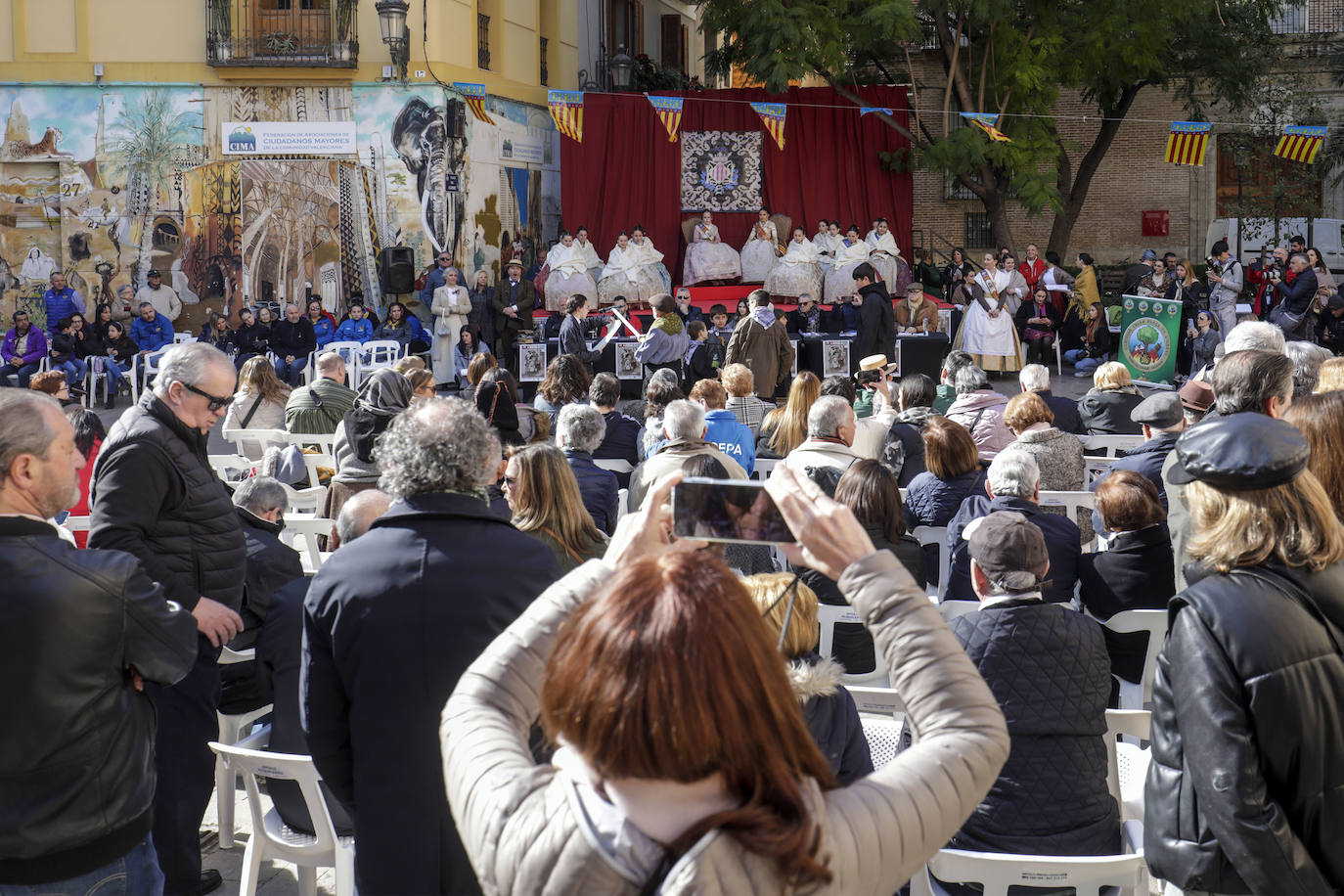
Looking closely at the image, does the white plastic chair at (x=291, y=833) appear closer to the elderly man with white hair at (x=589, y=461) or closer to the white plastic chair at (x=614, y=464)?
the elderly man with white hair at (x=589, y=461)

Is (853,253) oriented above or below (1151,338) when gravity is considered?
above

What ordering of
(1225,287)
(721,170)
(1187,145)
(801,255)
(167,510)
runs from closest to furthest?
(167,510)
(1225,287)
(1187,145)
(801,255)
(721,170)

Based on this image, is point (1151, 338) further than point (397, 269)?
No

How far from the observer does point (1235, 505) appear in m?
2.26

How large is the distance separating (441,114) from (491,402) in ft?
37.3

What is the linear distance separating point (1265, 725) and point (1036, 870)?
721 mm

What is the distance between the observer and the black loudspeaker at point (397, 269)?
17406mm

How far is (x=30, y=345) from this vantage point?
16.1 meters

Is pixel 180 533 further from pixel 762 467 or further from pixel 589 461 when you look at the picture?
pixel 762 467

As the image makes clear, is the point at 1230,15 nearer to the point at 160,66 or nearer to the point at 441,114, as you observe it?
the point at 441,114

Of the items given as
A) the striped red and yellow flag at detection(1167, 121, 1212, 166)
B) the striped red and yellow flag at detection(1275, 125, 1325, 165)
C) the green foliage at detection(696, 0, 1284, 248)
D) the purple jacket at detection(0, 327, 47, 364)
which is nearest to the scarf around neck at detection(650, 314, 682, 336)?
the green foliage at detection(696, 0, 1284, 248)

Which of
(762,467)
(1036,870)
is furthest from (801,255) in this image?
(1036,870)

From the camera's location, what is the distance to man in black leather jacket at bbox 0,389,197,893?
245 centimetres

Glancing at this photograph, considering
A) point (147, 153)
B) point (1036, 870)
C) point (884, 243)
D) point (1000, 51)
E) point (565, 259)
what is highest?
point (1000, 51)
